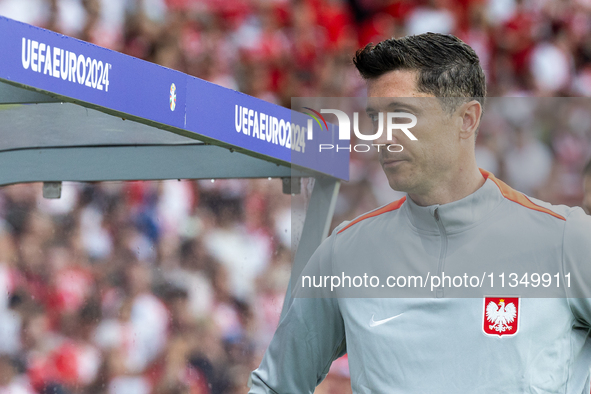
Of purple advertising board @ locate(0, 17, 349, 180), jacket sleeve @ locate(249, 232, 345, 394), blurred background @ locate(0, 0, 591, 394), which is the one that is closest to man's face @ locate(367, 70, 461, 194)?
jacket sleeve @ locate(249, 232, 345, 394)

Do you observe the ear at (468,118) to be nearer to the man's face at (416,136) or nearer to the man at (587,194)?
the man's face at (416,136)

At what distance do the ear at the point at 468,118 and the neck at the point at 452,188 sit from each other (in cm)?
6

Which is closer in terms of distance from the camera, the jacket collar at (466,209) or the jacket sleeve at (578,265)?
the jacket sleeve at (578,265)

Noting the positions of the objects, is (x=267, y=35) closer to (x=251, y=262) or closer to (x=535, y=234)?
(x=251, y=262)

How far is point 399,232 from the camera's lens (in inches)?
50.2

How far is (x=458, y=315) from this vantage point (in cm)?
117

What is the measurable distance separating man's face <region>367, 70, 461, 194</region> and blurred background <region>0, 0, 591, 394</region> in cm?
130

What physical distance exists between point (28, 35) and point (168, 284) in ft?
6.60

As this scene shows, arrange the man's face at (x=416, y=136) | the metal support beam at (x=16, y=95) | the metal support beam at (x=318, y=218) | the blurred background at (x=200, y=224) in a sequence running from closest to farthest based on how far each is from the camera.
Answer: the man's face at (x=416, y=136) → the metal support beam at (x=16, y=95) → the metal support beam at (x=318, y=218) → the blurred background at (x=200, y=224)

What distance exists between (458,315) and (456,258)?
95mm

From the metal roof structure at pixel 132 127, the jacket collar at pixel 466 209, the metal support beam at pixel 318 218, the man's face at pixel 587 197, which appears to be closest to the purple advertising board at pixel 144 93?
the metal roof structure at pixel 132 127

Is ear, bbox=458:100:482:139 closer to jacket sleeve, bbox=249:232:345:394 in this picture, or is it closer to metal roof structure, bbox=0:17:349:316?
jacket sleeve, bbox=249:232:345:394

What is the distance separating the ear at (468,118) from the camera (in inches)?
47.4

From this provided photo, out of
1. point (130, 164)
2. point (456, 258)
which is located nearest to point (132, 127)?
point (130, 164)
